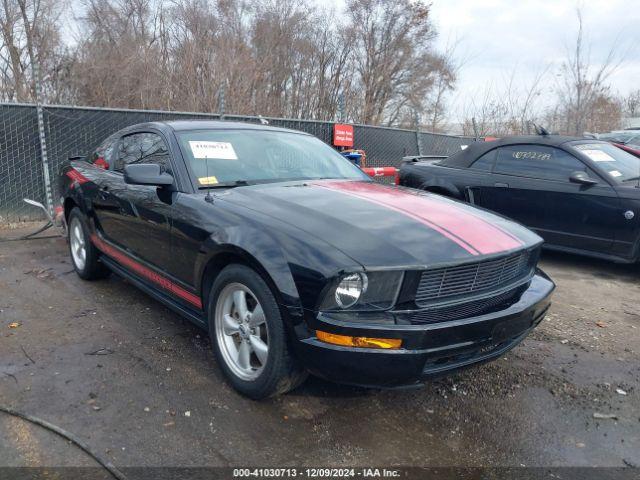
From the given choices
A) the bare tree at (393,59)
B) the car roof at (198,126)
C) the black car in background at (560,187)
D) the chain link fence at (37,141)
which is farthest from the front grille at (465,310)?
the bare tree at (393,59)

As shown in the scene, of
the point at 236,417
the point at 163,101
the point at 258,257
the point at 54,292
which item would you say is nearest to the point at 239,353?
the point at 236,417

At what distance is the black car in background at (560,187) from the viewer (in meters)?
5.02

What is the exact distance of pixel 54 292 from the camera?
4375 millimetres

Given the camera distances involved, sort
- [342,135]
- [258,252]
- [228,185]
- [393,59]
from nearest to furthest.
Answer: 1. [258,252]
2. [228,185]
3. [342,135]
4. [393,59]

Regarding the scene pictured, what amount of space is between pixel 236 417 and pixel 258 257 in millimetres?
843

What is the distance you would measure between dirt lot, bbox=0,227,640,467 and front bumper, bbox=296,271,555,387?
1.27ft

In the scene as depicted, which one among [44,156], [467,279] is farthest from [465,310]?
[44,156]

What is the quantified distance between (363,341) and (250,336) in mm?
718

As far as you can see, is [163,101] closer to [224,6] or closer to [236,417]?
[224,6]

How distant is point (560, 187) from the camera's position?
17.7ft

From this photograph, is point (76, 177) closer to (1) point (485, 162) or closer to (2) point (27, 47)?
(1) point (485, 162)

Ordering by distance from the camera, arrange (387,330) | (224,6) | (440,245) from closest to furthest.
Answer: (387,330) < (440,245) < (224,6)

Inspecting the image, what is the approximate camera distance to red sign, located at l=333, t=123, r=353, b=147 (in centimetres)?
965

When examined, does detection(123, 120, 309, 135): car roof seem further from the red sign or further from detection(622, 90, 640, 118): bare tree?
detection(622, 90, 640, 118): bare tree
